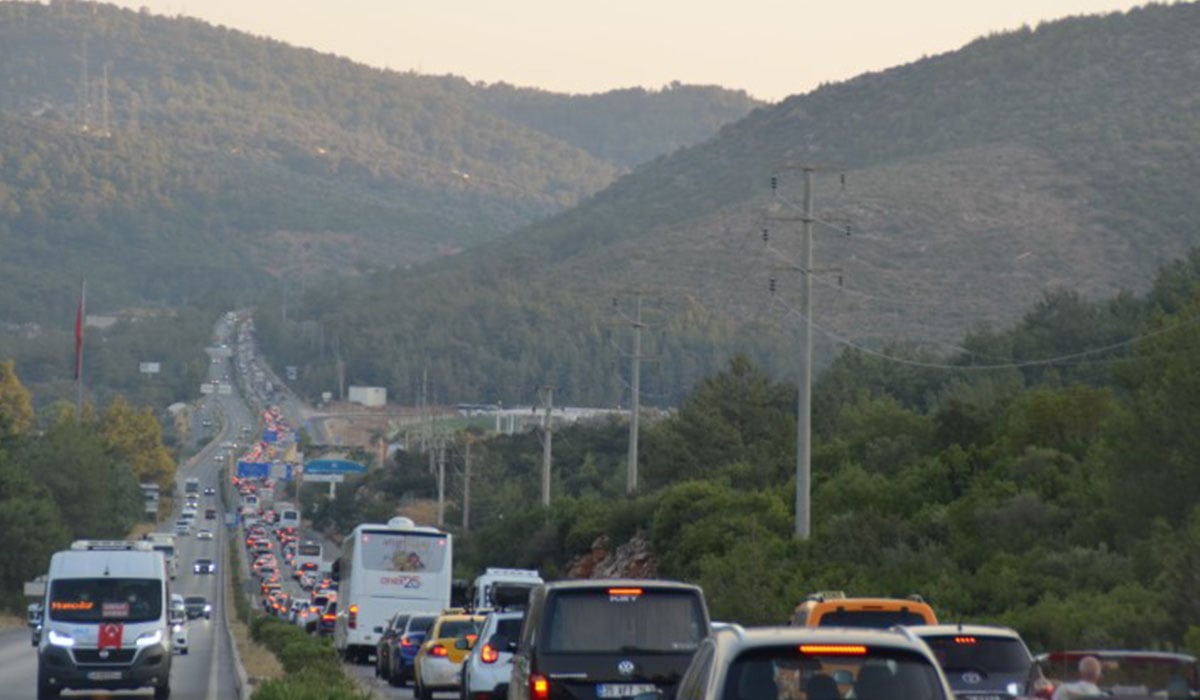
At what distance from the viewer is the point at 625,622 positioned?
1947cm

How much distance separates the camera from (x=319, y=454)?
5428 inches

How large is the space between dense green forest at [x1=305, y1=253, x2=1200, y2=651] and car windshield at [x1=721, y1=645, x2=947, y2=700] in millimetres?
14364

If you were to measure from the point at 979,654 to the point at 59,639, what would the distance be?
619 inches

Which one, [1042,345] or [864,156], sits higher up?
[864,156]

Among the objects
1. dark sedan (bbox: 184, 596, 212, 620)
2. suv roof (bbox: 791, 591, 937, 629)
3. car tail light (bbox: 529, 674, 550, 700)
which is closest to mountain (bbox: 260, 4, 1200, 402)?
dark sedan (bbox: 184, 596, 212, 620)

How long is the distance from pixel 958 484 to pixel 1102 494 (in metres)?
11.1

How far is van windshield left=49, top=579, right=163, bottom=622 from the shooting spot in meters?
32.3

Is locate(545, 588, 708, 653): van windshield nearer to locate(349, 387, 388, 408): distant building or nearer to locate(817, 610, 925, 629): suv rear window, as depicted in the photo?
locate(817, 610, 925, 629): suv rear window

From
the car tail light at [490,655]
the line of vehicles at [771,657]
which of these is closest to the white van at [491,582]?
the car tail light at [490,655]

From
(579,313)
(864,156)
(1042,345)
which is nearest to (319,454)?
(579,313)

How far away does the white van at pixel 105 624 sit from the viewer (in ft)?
104

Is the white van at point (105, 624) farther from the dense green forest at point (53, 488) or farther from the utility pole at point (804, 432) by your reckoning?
the dense green forest at point (53, 488)

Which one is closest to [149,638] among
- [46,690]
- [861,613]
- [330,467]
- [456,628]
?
[46,690]

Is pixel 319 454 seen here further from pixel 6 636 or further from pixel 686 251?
pixel 6 636
